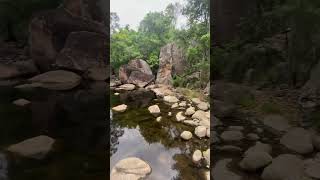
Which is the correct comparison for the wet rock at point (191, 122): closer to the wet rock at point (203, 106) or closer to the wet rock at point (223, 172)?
the wet rock at point (203, 106)

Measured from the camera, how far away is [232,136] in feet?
5.92

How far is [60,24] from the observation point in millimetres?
1806

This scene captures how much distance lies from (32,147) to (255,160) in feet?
4.06

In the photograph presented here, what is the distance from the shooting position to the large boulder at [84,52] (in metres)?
1.73

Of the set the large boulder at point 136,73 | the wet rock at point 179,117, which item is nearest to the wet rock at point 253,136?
the wet rock at point 179,117

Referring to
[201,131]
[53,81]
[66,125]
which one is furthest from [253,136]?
[201,131]

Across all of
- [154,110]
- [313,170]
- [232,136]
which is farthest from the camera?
[154,110]

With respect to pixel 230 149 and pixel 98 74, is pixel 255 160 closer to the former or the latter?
pixel 230 149

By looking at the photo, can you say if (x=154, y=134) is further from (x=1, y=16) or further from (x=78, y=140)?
(x=1, y=16)

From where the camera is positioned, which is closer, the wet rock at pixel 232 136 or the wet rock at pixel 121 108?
the wet rock at pixel 232 136

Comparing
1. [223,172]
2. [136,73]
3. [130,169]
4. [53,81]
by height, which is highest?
[136,73]

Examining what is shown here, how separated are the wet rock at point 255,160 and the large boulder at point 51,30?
1.06 meters

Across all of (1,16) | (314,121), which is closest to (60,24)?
(1,16)

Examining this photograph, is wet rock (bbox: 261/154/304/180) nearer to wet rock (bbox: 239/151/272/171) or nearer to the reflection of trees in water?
wet rock (bbox: 239/151/272/171)
